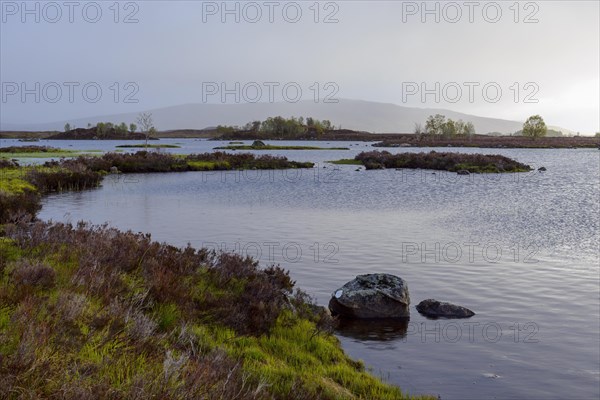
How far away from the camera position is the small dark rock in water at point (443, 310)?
12250mm

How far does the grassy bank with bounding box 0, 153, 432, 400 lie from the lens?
4930 mm

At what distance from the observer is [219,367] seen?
6.01 metres

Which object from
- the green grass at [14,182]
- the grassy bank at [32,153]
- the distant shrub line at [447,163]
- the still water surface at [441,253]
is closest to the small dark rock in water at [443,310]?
the still water surface at [441,253]

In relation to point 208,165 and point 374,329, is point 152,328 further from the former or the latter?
point 208,165

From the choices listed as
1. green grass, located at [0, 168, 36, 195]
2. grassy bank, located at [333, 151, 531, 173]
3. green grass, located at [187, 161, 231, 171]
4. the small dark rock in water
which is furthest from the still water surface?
grassy bank, located at [333, 151, 531, 173]

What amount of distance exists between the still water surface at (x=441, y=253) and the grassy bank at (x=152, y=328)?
1595mm

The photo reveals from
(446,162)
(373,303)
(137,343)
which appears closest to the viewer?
(137,343)

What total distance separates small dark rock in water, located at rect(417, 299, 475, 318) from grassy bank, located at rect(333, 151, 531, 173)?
2225 inches

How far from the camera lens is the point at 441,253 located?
63.2 feet

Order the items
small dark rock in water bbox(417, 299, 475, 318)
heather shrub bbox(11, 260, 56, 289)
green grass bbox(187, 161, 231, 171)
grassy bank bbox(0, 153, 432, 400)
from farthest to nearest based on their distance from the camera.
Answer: green grass bbox(187, 161, 231, 171)
small dark rock in water bbox(417, 299, 475, 318)
heather shrub bbox(11, 260, 56, 289)
grassy bank bbox(0, 153, 432, 400)

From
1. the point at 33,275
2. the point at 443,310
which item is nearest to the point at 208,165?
the point at 443,310

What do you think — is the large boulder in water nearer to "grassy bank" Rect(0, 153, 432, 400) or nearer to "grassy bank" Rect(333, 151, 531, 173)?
"grassy bank" Rect(0, 153, 432, 400)

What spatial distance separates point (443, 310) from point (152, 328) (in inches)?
299

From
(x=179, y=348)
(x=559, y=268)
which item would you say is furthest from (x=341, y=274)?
(x=179, y=348)
